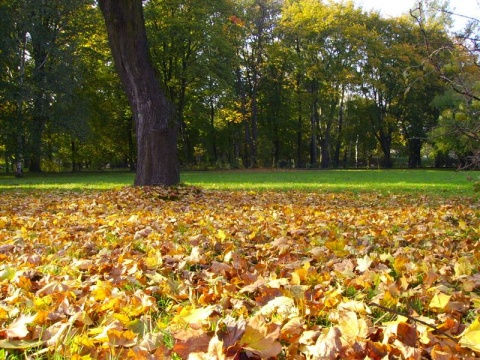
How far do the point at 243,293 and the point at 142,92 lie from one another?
833 cm

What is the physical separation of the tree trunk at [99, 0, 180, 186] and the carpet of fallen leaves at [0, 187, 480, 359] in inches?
210

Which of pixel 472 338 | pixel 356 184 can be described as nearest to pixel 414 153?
pixel 356 184

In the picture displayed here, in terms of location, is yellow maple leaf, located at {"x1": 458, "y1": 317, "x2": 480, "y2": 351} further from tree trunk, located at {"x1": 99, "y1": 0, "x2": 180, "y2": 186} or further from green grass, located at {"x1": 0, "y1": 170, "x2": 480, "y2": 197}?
tree trunk, located at {"x1": 99, "y1": 0, "x2": 180, "y2": 186}

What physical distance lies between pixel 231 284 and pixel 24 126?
24523mm

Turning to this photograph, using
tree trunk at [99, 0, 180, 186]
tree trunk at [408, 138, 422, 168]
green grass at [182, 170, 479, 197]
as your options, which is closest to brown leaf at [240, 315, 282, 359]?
green grass at [182, 170, 479, 197]

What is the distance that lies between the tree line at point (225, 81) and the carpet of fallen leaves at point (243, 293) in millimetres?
16983

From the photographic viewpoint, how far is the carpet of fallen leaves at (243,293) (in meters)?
1.51

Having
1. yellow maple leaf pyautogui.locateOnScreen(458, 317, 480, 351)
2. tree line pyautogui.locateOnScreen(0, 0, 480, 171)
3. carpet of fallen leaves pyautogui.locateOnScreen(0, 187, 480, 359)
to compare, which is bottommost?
carpet of fallen leaves pyautogui.locateOnScreen(0, 187, 480, 359)

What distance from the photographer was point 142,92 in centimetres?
975

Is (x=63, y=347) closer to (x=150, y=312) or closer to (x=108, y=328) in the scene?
(x=108, y=328)

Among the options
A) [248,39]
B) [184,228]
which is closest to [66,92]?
[248,39]

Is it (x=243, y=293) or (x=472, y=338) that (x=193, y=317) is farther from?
(x=472, y=338)

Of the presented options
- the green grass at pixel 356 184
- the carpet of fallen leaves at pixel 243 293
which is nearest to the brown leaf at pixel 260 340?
the carpet of fallen leaves at pixel 243 293

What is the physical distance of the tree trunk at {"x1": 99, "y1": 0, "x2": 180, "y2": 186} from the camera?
31.6 feet
